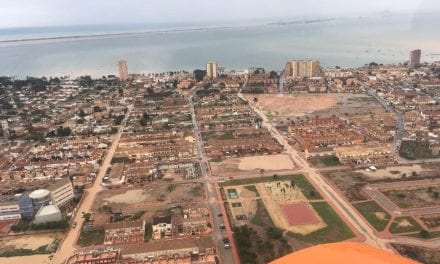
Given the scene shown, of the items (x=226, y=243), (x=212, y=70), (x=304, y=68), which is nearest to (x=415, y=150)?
(x=226, y=243)

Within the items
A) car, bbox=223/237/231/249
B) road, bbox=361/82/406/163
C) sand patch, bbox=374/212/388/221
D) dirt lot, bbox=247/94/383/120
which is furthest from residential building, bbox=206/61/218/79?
car, bbox=223/237/231/249

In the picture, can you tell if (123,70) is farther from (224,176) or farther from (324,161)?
(324,161)

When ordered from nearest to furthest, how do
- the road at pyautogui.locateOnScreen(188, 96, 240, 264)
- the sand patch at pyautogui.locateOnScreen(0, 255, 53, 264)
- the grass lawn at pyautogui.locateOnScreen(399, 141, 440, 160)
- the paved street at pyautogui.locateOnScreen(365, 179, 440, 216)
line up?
the road at pyautogui.locateOnScreen(188, 96, 240, 264) → the sand patch at pyautogui.locateOnScreen(0, 255, 53, 264) → the paved street at pyautogui.locateOnScreen(365, 179, 440, 216) → the grass lawn at pyautogui.locateOnScreen(399, 141, 440, 160)

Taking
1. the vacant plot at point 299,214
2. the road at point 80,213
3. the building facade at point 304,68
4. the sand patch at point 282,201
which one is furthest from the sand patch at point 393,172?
the building facade at point 304,68

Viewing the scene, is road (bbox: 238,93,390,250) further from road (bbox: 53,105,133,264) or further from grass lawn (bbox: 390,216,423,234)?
road (bbox: 53,105,133,264)

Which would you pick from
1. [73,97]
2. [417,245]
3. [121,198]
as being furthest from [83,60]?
[417,245]

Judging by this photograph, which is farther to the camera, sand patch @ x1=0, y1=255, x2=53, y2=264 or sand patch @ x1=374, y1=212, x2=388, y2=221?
sand patch @ x1=374, y1=212, x2=388, y2=221

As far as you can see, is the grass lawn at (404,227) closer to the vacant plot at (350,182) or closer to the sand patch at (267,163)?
the vacant plot at (350,182)
